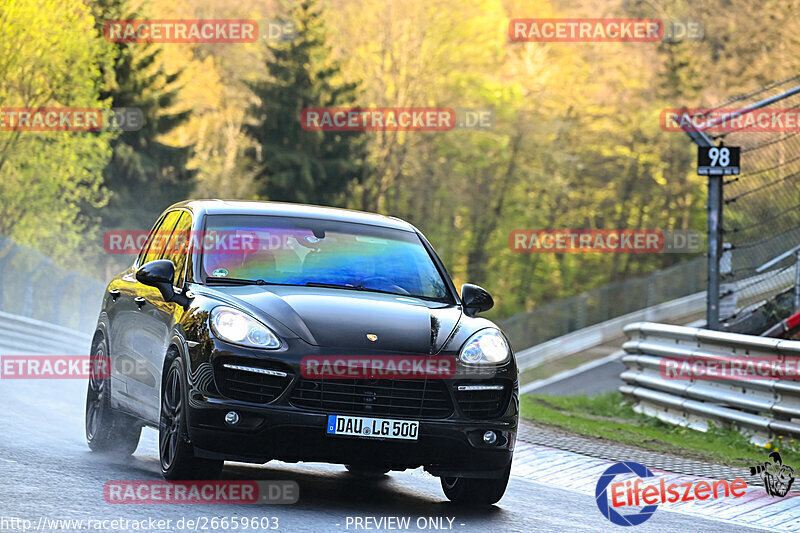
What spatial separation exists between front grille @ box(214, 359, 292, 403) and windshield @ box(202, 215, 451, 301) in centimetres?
102

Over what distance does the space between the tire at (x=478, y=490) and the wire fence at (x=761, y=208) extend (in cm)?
826

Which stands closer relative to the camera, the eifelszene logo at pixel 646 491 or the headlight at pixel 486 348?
the headlight at pixel 486 348

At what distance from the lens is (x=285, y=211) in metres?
8.43

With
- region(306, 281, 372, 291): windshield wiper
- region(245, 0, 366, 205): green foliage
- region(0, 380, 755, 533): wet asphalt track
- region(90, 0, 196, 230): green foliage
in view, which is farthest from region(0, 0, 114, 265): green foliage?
region(306, 281, 372, 291): windshield wiper

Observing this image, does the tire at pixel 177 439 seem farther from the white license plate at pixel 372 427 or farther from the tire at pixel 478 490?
the tire at pixel 478 490

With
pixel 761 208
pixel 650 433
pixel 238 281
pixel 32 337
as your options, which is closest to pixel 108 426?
pixel 238 281

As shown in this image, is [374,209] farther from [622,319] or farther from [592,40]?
[622,319]

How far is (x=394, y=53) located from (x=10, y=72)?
20.2 metres

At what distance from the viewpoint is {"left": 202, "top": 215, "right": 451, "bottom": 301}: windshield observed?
309 inches

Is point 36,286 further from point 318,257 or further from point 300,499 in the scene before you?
point 300,499

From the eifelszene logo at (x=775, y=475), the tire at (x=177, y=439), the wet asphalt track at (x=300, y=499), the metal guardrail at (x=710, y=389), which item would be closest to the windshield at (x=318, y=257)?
the tire at (x=177, y=439)

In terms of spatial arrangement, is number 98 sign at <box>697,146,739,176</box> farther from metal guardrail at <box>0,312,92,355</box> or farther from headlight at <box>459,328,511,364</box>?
metal guardrail at <box>0,312,92,355</box>

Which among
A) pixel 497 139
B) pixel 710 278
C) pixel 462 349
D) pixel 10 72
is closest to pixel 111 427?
pixel 462 349

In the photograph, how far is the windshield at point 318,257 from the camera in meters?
7.86
